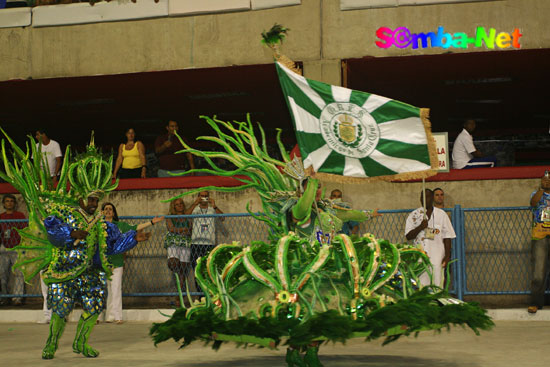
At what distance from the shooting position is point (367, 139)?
823cm

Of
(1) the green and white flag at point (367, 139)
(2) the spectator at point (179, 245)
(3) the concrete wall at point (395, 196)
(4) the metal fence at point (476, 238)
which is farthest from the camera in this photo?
(3) the concrete wall at point (395, 196)

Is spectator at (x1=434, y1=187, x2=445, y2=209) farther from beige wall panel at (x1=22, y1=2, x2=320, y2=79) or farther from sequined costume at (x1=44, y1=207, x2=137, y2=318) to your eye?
sequined costume at (x1=44, y1=207, x2=137, y2=318)

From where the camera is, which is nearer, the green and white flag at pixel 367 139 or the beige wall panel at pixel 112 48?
the green and white flag at pixel 367 139

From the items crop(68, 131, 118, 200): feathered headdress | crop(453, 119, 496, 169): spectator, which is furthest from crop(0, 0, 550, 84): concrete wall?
crop(68, 131, 118, 200): feathered headdress

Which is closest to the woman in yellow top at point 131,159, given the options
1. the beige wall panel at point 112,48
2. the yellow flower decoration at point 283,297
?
the beige wall panel at point 112,48

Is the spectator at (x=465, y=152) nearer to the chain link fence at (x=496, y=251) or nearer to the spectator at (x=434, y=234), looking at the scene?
the chain link fence at (x=496, y=251)

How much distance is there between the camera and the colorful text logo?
15.5 metres

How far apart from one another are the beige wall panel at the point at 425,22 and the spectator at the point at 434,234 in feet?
12.5

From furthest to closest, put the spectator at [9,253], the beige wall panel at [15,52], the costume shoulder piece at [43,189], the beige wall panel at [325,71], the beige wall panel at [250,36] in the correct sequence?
the beige wall panel at [15,52] → the beige wall panel at [250,36] → the beige wall panel at [325,71] → the spectator at [9,253] → the costume shoulder piece at [43,189]

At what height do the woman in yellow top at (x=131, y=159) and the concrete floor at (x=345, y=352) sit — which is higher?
the woman in yellow top at (x=131, y=159)

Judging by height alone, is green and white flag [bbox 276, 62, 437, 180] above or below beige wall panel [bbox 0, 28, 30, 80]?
below

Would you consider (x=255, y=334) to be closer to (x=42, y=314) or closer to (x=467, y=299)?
(x=467, y=299)

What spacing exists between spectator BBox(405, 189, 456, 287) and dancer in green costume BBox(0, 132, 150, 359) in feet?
15.6

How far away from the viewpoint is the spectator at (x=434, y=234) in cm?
1322
